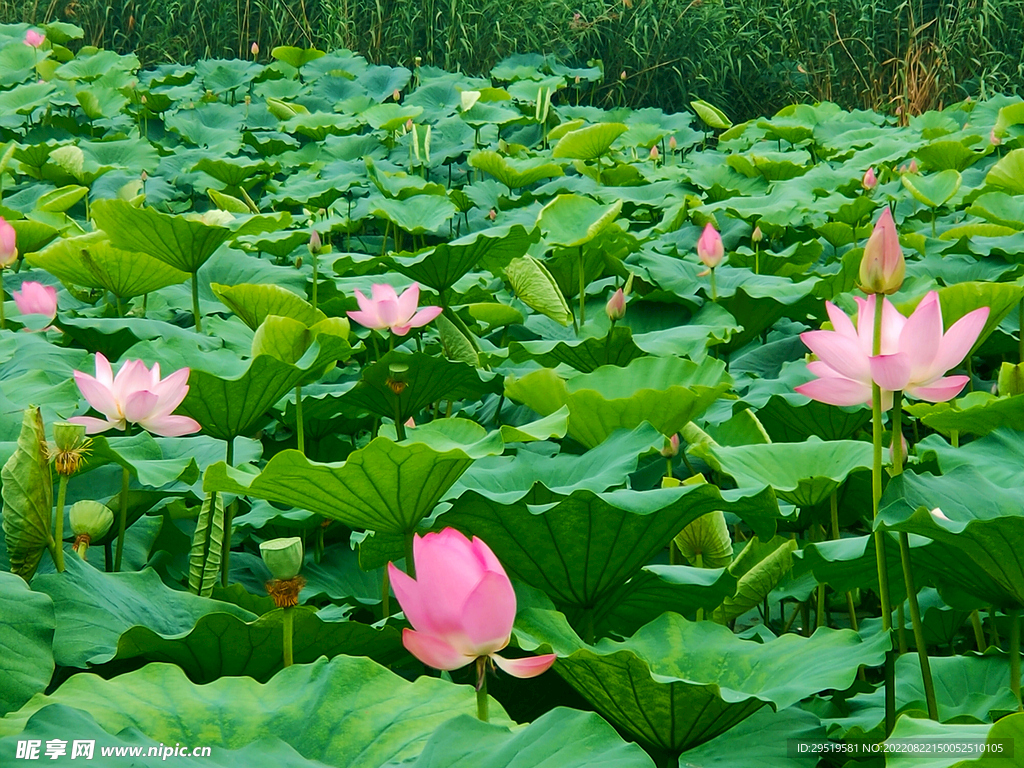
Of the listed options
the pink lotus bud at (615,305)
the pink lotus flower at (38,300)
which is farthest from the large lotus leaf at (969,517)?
the pink lotus flower at (38,300)

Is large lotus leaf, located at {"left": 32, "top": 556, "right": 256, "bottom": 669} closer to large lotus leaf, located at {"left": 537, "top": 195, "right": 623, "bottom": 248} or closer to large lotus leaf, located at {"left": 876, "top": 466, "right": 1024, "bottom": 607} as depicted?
large lotus leaf, located at {"left": 876, "top": 466, "right": 1024, "bottom": 607}

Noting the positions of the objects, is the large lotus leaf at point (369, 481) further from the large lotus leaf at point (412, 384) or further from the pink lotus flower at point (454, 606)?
the large lotus leaf at point (412, 384)

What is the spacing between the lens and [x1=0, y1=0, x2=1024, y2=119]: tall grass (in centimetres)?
661

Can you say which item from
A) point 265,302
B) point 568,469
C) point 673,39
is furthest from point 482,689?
point 673,39

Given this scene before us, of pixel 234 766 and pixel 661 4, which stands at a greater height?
pixel 661 4

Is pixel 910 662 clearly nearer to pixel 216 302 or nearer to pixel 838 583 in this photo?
pixel 838 583

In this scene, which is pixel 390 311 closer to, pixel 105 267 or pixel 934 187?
pixel 105 267

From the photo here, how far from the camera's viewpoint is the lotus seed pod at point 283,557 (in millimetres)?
901

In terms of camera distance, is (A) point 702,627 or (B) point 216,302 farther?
(B) point 216,302

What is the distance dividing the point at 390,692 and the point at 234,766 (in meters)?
0.20

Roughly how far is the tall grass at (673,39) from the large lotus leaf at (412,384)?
18.7 ft

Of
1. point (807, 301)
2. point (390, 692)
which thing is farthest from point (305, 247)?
point (390, 692)

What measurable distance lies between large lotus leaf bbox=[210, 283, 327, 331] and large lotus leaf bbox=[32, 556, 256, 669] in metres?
0.80

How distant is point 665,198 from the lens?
3.67 m
